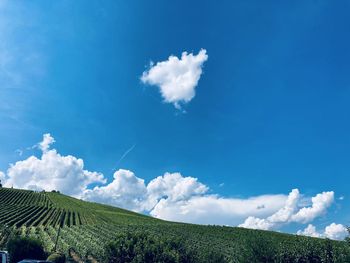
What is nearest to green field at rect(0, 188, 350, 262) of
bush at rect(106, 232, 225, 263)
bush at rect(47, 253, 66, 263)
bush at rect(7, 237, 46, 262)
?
bush at rect(106, 232, 225, 263)

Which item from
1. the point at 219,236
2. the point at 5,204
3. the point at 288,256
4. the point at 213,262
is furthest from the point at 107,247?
the point at 5,204

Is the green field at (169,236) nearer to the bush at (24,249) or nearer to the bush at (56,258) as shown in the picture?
the bush at (56,258)

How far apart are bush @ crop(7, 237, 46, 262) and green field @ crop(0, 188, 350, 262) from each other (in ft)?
27.8

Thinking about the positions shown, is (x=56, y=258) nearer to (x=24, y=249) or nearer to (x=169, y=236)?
(x=24, y=249)

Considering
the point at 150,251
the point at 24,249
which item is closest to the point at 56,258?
the point at 24,249

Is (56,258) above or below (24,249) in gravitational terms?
below

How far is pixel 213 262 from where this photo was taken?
50375 mm

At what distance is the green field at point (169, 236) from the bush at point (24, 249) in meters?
8.47

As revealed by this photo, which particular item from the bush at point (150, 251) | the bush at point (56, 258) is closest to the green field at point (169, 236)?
the bush at point (150, 251)

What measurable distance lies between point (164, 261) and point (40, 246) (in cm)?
1687

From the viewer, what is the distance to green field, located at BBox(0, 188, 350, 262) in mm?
→ 50625

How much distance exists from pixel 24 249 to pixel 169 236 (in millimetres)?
20828

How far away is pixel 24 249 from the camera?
52312mm

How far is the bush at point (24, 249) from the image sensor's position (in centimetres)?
5209
